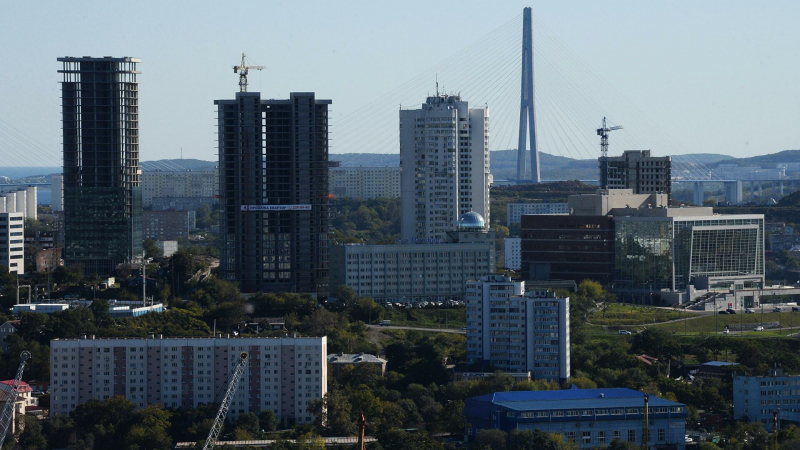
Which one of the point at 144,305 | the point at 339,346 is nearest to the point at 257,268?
the point at 144,305

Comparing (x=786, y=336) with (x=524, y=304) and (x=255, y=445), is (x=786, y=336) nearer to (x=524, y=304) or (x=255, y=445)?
(x=524, y=304)

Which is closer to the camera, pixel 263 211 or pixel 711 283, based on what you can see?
pixel 263 211

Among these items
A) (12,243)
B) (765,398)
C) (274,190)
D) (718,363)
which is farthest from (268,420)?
(12,243)

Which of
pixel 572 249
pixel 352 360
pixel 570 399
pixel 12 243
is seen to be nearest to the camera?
pixel 570 399

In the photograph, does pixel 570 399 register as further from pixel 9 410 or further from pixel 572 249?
pixel 572 249

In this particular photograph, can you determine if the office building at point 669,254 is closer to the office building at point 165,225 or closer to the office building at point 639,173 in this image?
the office building at point 639,173

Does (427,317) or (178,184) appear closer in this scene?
(427,317)

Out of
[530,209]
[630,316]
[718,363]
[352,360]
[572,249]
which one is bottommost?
[718,363]
